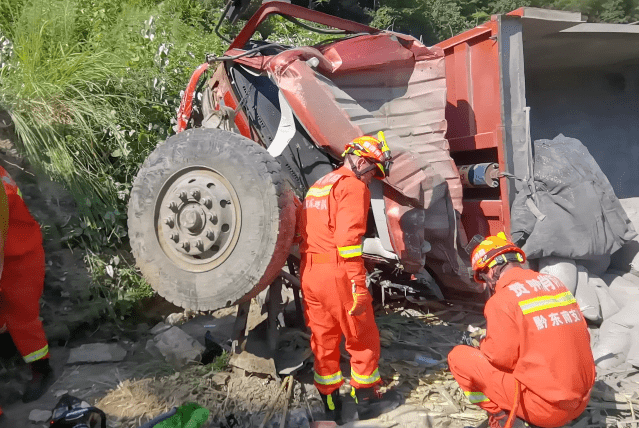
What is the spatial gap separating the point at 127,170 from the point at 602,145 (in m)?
6.43

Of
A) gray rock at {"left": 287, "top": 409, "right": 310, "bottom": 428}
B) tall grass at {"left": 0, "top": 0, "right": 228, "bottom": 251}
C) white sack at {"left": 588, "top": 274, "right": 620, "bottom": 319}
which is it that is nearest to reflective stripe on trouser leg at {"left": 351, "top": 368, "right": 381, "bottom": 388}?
gray rock at {"left": 287, "top": 409, "right": 310, "bottom": 428}

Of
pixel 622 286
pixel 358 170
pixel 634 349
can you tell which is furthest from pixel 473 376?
pixel 622 286

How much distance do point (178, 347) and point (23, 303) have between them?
1107 millimetres

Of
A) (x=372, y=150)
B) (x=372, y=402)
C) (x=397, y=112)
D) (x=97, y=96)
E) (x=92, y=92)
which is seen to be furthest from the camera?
(x=92, y=92)

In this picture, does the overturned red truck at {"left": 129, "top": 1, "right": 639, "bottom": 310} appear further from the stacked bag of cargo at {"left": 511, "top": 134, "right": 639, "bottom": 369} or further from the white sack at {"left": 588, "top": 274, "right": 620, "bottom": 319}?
the white sack at {"left": 588, "top": 274, "right": 620, "bottom": 319}

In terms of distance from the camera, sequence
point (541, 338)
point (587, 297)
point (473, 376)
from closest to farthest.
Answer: point (541, 338) < point (473, 376) < point (587, 297)

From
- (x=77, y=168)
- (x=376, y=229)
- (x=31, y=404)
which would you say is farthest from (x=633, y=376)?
(x=77, y=168)

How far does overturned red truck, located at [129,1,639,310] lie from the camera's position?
11.0 ft

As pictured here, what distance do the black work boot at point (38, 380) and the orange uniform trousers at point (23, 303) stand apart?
70 mm

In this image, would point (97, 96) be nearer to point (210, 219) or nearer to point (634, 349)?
point (210, 219)

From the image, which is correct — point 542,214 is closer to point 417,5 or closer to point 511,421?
point 511,421

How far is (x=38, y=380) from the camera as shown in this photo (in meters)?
3.88

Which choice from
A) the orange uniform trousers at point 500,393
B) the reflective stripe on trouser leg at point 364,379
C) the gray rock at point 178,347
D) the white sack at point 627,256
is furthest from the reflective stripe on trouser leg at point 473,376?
the white sack at point 627,256

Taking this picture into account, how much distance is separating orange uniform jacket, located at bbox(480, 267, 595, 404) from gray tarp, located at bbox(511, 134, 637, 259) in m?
1.82
